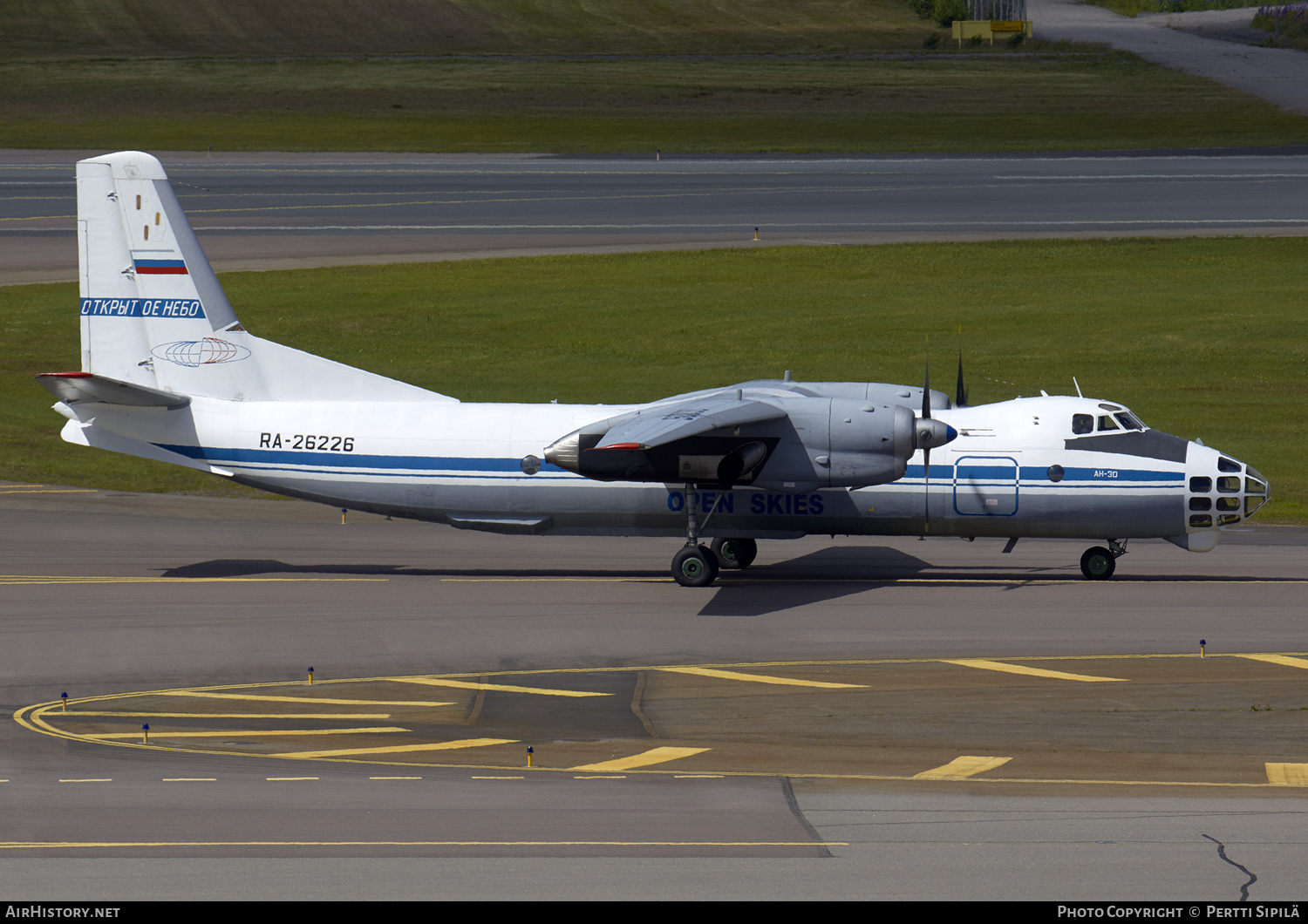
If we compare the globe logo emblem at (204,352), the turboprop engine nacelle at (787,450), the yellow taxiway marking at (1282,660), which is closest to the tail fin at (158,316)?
the globe logo emblem at (204,352)

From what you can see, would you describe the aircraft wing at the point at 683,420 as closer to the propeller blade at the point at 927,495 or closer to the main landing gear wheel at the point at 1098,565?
the propeller blade at the point at 927,495

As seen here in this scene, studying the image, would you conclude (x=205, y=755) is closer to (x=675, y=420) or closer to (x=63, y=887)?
(x=63, y=887)

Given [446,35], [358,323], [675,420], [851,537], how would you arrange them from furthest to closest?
[446,35]
[358,323]
[851,537]
[675,420]

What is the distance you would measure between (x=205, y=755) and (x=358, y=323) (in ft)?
113

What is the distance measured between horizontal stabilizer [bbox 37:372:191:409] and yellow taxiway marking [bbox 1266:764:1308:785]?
19319 mm

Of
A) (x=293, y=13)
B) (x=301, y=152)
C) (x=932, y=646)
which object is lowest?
(x=932, y=646)

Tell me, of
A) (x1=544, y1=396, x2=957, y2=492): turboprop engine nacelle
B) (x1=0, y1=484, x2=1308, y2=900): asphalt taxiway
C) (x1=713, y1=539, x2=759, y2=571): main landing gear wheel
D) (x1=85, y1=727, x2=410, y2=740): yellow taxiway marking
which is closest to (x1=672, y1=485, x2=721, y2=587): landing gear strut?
(x1=0, y1=484, x2=1308, y2=900): asphalt taxiway

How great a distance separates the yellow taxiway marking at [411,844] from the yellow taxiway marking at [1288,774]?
546 cm

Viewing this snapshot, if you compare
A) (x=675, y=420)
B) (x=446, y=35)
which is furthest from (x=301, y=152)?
(x=675, y=420)

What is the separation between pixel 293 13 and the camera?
140 m

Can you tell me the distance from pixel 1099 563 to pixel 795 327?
23651mm

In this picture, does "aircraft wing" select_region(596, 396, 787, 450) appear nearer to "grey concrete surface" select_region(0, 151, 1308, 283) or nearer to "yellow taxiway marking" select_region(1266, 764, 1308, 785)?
"yellow taxiway marking" select_region(1266, 764, 1308, 785)

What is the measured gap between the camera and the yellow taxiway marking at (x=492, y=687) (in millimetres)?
19828

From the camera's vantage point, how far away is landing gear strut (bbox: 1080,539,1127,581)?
84.9 feet
